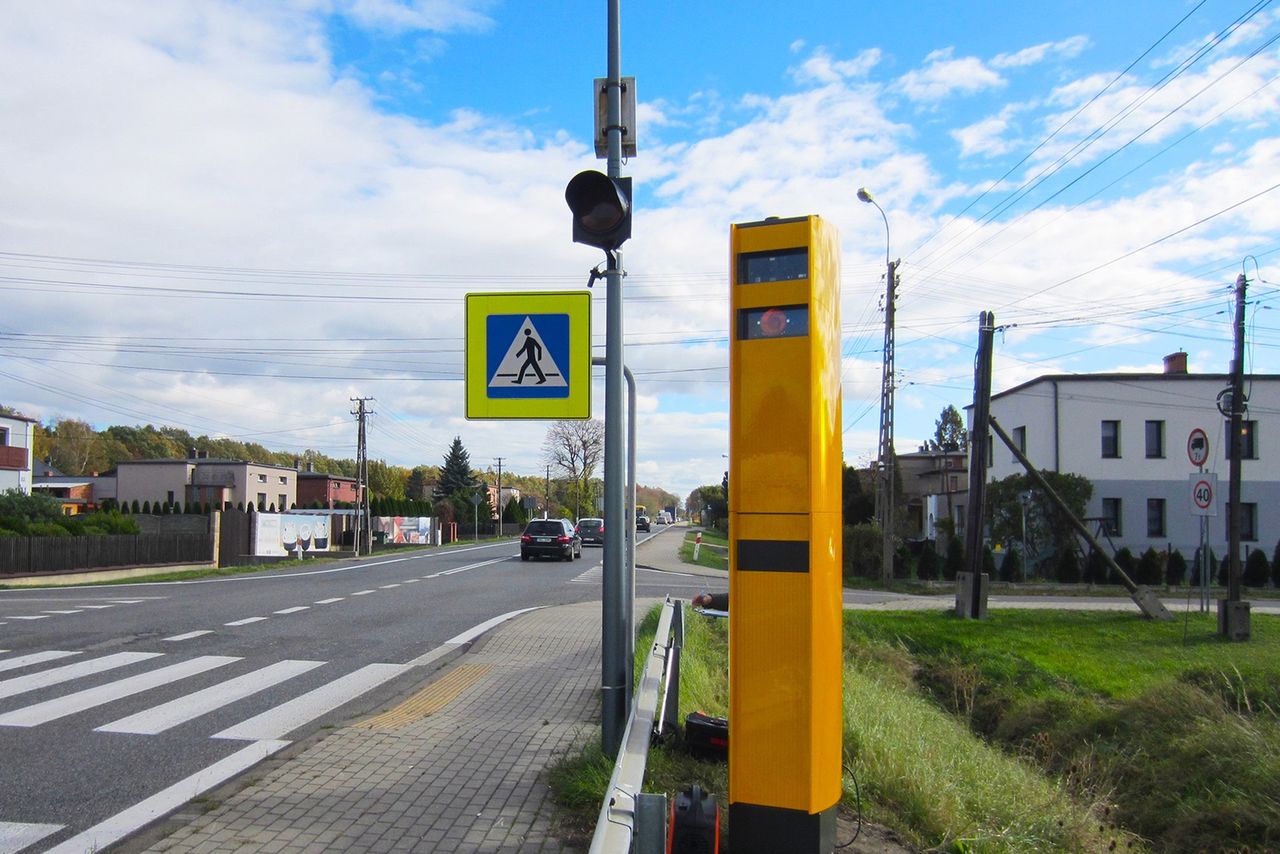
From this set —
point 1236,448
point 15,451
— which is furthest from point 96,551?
point 1236,448

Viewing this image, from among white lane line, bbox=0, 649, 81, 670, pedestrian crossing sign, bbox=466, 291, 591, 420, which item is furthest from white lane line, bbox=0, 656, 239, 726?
pedestrian crossing sign, bbox=466, 291, 591, 420

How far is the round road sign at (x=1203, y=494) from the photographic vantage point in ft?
51.3

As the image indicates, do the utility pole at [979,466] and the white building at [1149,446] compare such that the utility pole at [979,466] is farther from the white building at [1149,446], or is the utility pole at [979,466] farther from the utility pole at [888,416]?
the white building at [1149,446]

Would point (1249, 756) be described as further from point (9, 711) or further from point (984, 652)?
point (9, 711)

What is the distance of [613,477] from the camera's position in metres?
5.33

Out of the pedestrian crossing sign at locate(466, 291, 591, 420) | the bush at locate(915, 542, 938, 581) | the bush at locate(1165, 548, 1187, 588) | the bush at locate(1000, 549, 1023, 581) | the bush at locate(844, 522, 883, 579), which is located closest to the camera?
the pedestrian crossing sign at locate(466, 291, 591, 420)

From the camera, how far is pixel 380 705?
7.81 m

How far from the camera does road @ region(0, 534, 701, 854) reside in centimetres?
537

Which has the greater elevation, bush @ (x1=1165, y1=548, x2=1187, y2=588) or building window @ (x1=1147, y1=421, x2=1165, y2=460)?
building window @ (x1=1147, y1=421, x2=1165, y2=460)

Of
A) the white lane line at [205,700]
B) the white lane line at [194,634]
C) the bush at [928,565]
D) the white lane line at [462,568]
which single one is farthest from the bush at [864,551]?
the white lane line at [205,700]

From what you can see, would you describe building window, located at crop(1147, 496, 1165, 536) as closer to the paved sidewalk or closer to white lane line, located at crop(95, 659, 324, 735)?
the paved sidewalk

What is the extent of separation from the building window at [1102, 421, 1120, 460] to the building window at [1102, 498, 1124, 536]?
172 centimetres

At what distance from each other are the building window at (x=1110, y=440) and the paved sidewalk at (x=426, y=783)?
33281 mm

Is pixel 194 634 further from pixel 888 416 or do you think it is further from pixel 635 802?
pixel 888 416
